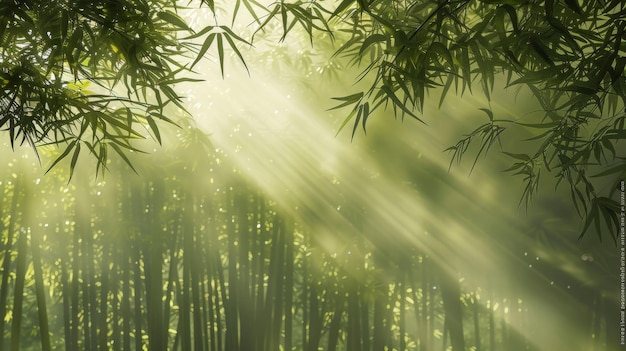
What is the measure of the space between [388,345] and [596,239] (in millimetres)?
1732

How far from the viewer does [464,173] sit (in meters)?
4.15

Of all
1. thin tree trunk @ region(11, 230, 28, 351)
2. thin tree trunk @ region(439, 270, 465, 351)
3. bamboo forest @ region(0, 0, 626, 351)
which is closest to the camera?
bamboo forest @ region(0, 0, 626, 351)

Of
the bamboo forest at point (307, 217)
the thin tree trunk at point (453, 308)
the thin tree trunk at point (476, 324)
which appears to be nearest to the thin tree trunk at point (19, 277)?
the bamboo forest at point (307, 217)

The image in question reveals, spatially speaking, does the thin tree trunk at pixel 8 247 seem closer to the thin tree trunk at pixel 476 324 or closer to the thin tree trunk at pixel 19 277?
the thin tree trunk at pixel 19 277

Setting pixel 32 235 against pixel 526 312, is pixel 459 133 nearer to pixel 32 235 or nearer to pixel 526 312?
pixel 526 312

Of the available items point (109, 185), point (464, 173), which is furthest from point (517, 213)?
point (109, 185)

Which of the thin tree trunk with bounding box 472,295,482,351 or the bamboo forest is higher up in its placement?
the bamboo forest

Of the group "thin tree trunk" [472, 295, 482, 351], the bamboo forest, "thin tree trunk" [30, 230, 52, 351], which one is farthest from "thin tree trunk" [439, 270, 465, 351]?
"thin tree trunk" [30, 230, 52, 351]

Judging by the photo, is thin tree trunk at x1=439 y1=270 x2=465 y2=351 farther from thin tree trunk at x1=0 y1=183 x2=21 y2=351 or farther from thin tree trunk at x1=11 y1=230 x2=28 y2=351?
thin tree trunk at x1=0 y1=183 x2=21 y2=351

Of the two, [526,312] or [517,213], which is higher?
[517,213]

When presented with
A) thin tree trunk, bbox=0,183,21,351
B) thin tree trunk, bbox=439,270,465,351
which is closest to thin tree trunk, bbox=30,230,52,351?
thin tree trunk, bbox=0,183,21,351

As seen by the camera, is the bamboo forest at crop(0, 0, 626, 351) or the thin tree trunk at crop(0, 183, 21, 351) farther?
the thin tree trunk at crop(0, 183, 21, 351)

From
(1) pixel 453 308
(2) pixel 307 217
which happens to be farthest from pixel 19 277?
(1) pixel 453 308

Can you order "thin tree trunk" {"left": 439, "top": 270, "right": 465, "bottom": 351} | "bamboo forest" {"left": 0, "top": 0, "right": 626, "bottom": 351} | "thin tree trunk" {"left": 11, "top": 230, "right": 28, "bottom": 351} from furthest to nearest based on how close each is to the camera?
"thin tree trunk" {"left": 11, "top": 230, "right": 28, "bottom": 351} < "thin tree trunk" {"left": 439, "top": 270, "right": 465, "bottom": 351} < "bamboo forest" {"left": 0, "top": 0, "right": 626, "bottom": 351}
